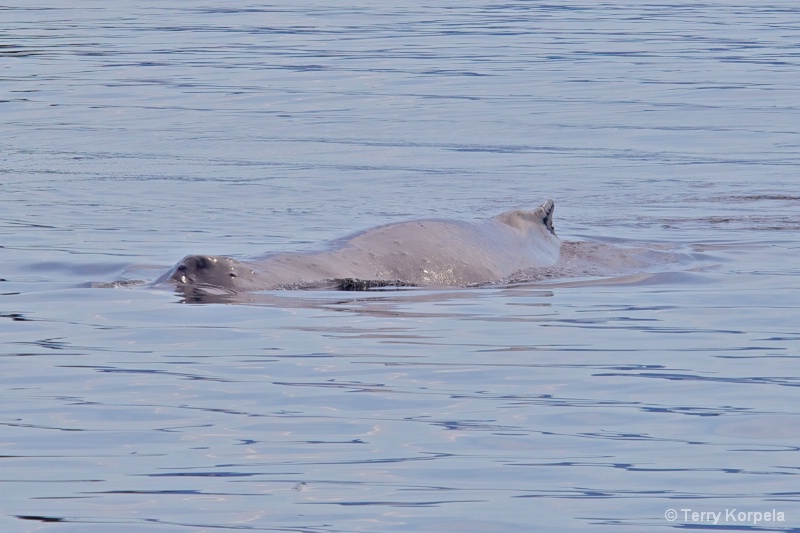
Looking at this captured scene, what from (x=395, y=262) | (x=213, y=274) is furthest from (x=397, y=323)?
(x=395, y=262)

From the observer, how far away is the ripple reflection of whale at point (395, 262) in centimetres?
973

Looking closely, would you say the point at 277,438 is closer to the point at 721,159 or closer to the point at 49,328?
the point at 49,328

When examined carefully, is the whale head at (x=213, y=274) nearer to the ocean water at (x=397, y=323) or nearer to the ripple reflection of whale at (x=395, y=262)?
the ripple reflection of whale at (x=395, y=262)

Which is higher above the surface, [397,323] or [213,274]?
[213,274]

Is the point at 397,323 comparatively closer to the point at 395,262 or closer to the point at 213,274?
the point at 213,274

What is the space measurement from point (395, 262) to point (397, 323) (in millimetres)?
1550

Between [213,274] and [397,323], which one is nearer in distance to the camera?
[397,323]

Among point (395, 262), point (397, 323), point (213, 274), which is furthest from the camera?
point (395, 262)

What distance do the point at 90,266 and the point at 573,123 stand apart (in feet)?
35.6

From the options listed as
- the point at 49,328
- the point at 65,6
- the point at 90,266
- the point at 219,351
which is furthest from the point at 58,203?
the point at 65,6

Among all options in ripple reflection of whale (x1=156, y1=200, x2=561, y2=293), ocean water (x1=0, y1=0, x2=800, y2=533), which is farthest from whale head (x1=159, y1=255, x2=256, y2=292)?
ocean water (x1=0, y1=0, x2=800, y2=533)

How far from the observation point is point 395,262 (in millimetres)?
10312

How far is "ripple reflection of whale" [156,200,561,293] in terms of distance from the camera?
973 centimetres

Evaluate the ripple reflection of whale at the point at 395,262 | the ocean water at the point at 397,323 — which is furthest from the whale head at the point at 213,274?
the ocean water at the point at 397,323
